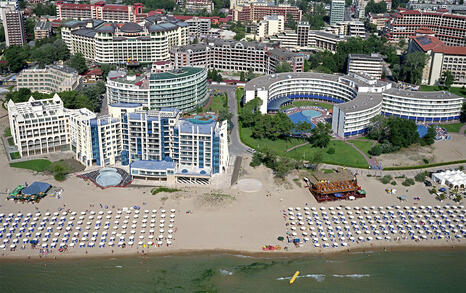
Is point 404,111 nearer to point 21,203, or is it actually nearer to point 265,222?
point 265,222

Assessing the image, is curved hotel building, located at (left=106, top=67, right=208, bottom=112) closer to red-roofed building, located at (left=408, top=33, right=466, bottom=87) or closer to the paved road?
the paved road

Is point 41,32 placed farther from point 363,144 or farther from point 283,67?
point 363,144

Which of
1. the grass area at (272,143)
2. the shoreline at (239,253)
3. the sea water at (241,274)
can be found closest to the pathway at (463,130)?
the grass area at (272,143)

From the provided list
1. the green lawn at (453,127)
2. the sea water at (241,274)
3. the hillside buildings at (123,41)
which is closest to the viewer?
the sea water at (241,274)

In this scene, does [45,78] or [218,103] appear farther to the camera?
[45,78]

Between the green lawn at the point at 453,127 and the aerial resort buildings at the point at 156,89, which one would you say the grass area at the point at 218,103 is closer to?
the aerial resort buildings at the point at 156,89

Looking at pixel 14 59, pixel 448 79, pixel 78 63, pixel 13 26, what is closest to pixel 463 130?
pixel 448 79
